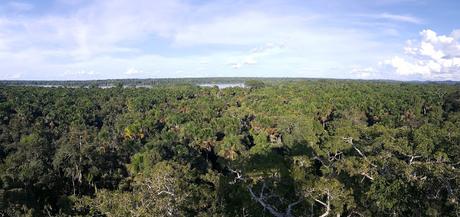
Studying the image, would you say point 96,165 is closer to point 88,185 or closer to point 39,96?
point 88,185

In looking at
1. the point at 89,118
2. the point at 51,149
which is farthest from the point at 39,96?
the point at 51,149

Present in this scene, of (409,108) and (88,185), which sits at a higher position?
(409,108)

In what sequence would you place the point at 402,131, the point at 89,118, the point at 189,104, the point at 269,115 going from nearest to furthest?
the point at 402,131, the point at 269,115, the point at 89,118, the point at 189,104

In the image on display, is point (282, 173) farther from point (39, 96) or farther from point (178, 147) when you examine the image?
point (39, 96)

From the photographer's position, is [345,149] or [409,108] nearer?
[345,149]

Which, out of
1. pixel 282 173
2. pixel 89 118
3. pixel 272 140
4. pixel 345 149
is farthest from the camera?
pixel 89 118

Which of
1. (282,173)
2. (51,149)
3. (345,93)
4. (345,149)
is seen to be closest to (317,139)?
(345,149)

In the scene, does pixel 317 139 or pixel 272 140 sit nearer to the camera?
pixel 317 139
